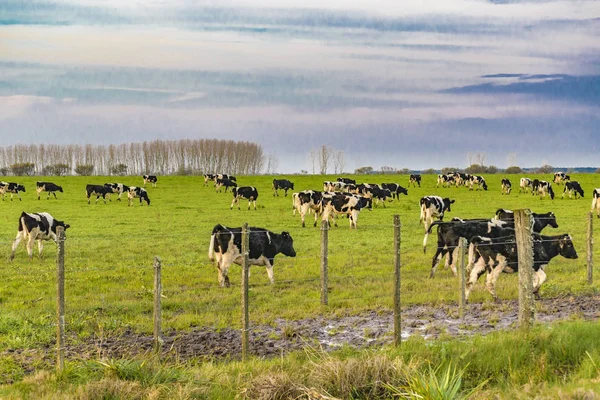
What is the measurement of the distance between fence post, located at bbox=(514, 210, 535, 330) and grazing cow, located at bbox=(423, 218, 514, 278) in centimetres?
722

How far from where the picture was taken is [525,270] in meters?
9.52

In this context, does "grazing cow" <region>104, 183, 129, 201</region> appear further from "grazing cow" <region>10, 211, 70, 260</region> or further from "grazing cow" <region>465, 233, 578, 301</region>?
"grazing cow" <region>465, 233, 578, 301</region>

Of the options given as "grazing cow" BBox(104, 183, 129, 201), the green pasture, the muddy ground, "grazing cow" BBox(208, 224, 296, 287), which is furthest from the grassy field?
"grazing cow" BBox(104, 183, 129, 201)

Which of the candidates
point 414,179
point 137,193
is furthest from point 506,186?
point 137,193

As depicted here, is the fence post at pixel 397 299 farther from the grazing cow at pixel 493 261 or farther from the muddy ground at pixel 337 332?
the grazing cow at pixel 493 261

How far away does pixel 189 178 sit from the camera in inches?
3332

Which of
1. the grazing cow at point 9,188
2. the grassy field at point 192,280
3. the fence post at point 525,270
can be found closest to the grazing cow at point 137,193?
the grazing cow at point 9,188

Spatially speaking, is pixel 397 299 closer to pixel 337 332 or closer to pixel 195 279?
Answer: pixel 337 332

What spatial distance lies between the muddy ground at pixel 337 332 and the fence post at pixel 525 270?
1.62 meters

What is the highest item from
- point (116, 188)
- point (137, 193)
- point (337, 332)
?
point (116, 188)

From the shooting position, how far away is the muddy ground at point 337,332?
10.2 metres

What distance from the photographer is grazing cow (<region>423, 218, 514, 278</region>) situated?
56.0ft

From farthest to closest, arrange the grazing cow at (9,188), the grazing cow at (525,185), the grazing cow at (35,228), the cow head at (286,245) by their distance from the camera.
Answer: the grazing cow at (525,185)
the grazing cow at (9,188)
the grazing cow at (35,228)
the cow head at (286,245)

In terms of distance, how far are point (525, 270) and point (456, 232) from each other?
860 centimetres
